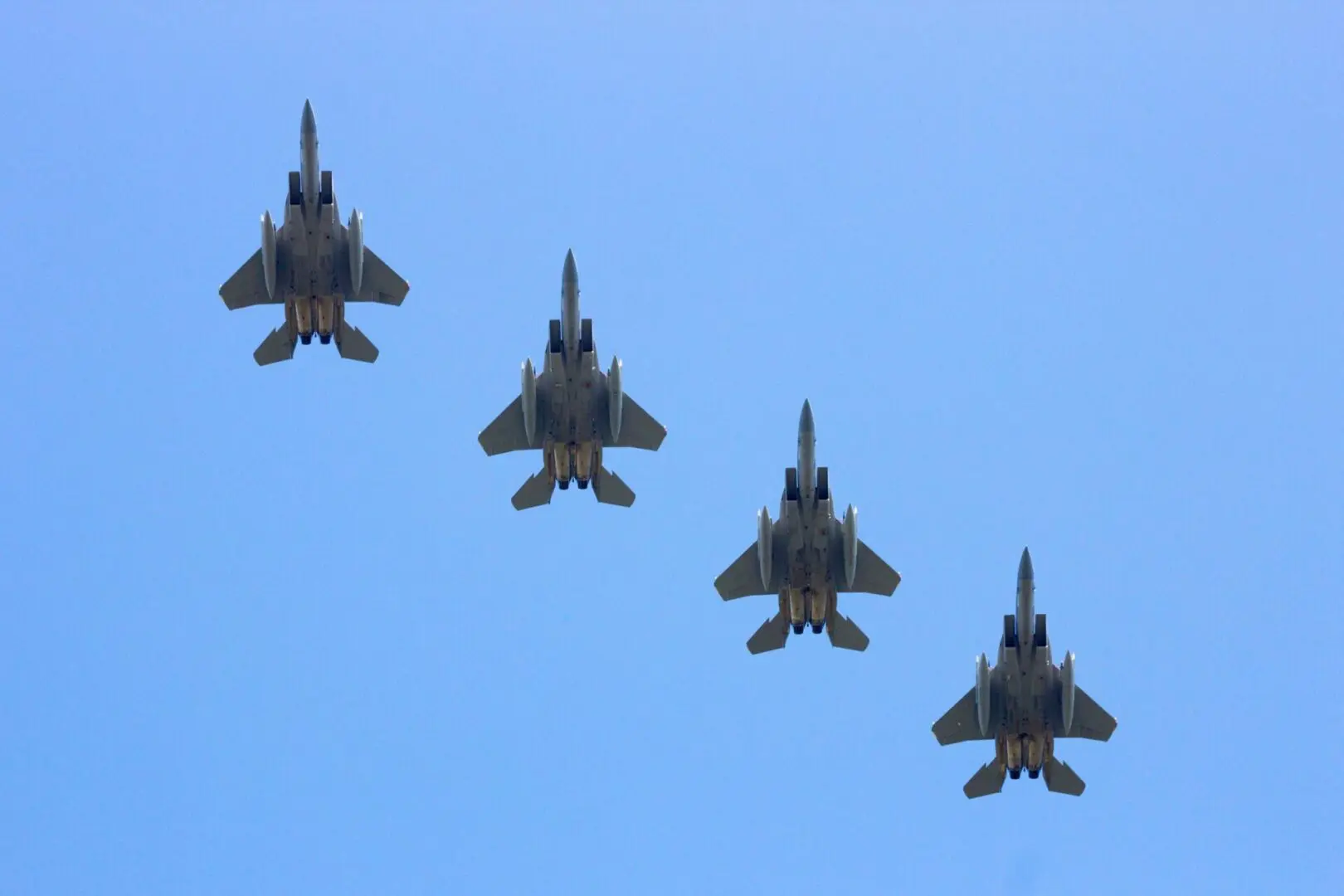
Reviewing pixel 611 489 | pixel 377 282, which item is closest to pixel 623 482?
pixel 611 489

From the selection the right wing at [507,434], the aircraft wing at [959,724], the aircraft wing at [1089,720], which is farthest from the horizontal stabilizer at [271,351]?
the aircraft wing at [1089,720]

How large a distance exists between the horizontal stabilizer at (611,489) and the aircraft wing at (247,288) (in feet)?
33.8

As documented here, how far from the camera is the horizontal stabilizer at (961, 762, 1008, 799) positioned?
60.9 metres

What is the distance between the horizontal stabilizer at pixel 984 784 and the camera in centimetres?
6088

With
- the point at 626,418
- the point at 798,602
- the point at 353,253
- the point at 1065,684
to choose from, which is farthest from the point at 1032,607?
the point at 353,253

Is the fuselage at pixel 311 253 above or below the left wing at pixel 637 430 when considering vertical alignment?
above

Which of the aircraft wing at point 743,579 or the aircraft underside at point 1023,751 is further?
the aircraft wing at point 743,579

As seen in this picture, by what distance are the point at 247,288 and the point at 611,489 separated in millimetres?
11885

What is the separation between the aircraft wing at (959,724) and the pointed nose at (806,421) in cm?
962

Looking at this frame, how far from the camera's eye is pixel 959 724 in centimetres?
6050

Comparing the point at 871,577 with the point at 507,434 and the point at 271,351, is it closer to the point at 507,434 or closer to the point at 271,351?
the point at 507,434

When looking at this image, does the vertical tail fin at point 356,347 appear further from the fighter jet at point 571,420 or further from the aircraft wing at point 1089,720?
the aircraft wing at point 1089,720

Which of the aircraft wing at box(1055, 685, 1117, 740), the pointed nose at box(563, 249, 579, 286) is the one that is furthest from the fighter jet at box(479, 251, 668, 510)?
the aircraft wing at box(1055, 685, 1117, 740)

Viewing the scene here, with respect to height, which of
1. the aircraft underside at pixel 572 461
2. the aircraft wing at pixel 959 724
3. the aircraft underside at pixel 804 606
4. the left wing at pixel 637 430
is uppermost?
the left wing at pixel 637 430
